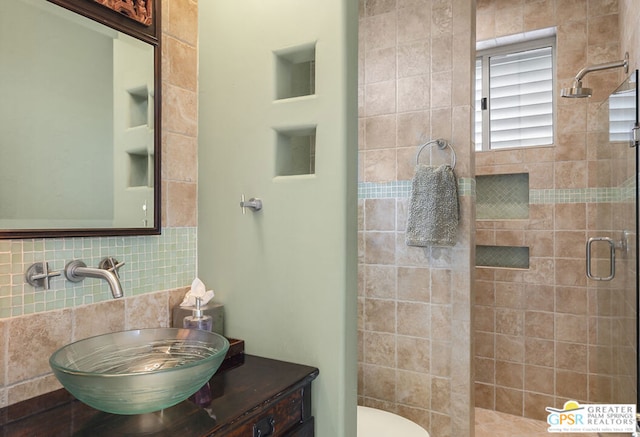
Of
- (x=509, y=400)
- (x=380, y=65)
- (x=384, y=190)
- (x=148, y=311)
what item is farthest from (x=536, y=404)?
(x=148, y=311)

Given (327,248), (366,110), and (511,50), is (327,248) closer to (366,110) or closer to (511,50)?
(366,110)

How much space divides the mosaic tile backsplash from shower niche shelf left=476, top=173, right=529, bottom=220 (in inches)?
88.3

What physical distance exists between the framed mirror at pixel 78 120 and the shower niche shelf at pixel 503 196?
240 cm

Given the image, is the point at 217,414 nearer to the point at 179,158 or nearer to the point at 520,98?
the point at 179,158

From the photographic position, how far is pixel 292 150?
1.53 metres

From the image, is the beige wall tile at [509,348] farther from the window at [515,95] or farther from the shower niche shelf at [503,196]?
the window at [515,95]

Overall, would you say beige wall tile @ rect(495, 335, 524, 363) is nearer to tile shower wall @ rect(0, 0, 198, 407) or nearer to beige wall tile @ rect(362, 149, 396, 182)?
beige wall tile @ rect(362, 149, 396, 182)

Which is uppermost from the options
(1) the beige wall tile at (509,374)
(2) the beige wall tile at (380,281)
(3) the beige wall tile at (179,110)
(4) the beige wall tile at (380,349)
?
(3) the beige wall tile at (179,110)

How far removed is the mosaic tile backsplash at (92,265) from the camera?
1.01 meters

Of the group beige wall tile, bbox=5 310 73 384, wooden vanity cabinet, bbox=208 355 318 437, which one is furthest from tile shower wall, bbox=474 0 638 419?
beige wall tile, bbox=5 310 73 384

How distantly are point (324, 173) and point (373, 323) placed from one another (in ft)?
4.64

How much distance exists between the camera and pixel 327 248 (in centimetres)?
127

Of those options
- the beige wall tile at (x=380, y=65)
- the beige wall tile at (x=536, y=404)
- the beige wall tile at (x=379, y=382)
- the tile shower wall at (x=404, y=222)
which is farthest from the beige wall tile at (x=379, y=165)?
the beige wall tile at (x=536, y=404)

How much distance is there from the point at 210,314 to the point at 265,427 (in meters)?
0.47
